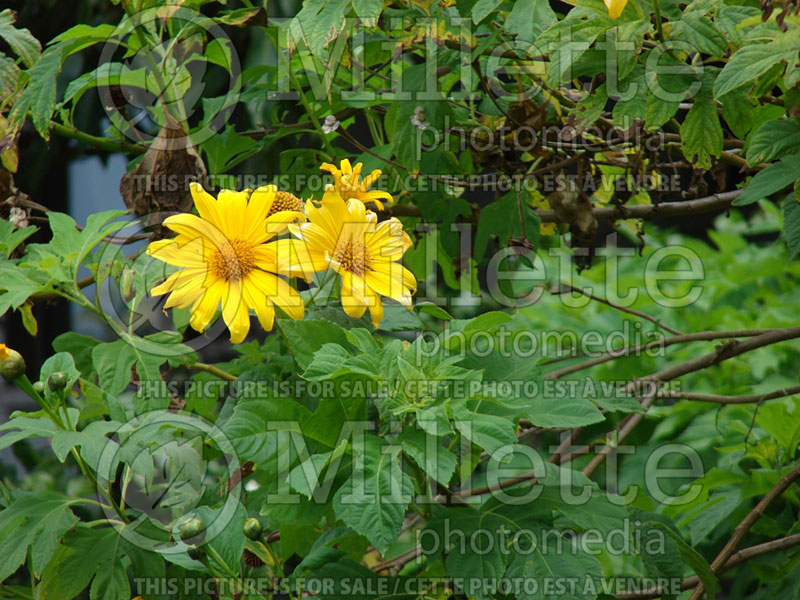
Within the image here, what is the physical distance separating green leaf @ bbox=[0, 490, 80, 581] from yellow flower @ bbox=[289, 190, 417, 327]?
451mm

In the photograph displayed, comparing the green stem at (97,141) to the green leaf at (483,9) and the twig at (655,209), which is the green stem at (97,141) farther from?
the green leaf at (483,9)

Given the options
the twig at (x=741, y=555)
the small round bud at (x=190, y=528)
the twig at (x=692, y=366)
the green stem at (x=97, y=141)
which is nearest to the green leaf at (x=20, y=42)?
the green stem at (x=97, y=141)

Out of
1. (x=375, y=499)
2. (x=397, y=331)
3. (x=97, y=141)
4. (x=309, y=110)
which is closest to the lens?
(x=375, y=499)

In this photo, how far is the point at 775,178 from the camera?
90 cm

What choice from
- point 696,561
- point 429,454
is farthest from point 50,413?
point 696,561

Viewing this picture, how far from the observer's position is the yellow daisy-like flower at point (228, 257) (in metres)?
0.83

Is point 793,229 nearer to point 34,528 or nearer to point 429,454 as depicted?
point 429,454

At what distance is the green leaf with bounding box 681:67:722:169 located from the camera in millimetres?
931

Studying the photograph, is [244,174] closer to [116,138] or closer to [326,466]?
[116,138]

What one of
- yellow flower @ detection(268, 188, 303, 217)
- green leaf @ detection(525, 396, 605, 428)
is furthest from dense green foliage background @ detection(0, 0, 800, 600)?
→ yellow flower @ detection(268, 188, 303, 217)

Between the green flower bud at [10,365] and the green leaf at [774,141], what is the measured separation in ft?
2.90

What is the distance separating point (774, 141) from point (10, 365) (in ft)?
3.06

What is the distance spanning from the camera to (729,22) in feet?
2.87

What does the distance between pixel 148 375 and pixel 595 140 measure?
31.2 inches
